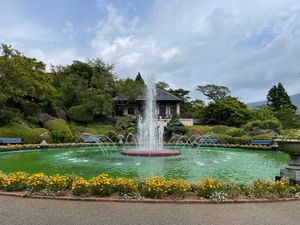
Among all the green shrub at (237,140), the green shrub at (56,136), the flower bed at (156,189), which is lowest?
the flower bed at (156,189)

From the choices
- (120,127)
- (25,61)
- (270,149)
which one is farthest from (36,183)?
(120,127)

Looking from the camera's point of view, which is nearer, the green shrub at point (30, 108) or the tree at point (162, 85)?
the green shrub at point (30, 108)

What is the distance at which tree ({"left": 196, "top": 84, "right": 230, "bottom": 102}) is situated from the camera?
186ft

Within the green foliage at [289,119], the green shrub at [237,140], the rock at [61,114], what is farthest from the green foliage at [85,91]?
the green foliage at [289,119]

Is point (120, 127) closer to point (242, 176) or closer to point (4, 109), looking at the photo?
point (4, 109)

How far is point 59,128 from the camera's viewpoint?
28.5 metres

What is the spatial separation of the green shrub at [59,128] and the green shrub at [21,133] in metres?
1.64

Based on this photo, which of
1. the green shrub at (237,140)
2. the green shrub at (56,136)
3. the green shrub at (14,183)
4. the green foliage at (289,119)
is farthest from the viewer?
the green foliage at (289,119)

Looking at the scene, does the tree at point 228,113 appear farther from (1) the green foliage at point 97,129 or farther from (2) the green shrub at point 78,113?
(2) the green shrub at point 78,113

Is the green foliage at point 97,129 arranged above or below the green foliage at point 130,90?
below

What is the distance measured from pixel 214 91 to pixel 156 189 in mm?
52247

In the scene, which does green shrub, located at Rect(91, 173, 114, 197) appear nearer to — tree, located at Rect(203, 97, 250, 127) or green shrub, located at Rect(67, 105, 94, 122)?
green shrub, located at Rect(67, 105, 94, 122)

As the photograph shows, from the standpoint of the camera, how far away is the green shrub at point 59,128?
2713cm

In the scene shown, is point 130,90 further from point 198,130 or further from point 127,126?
point 198,130
